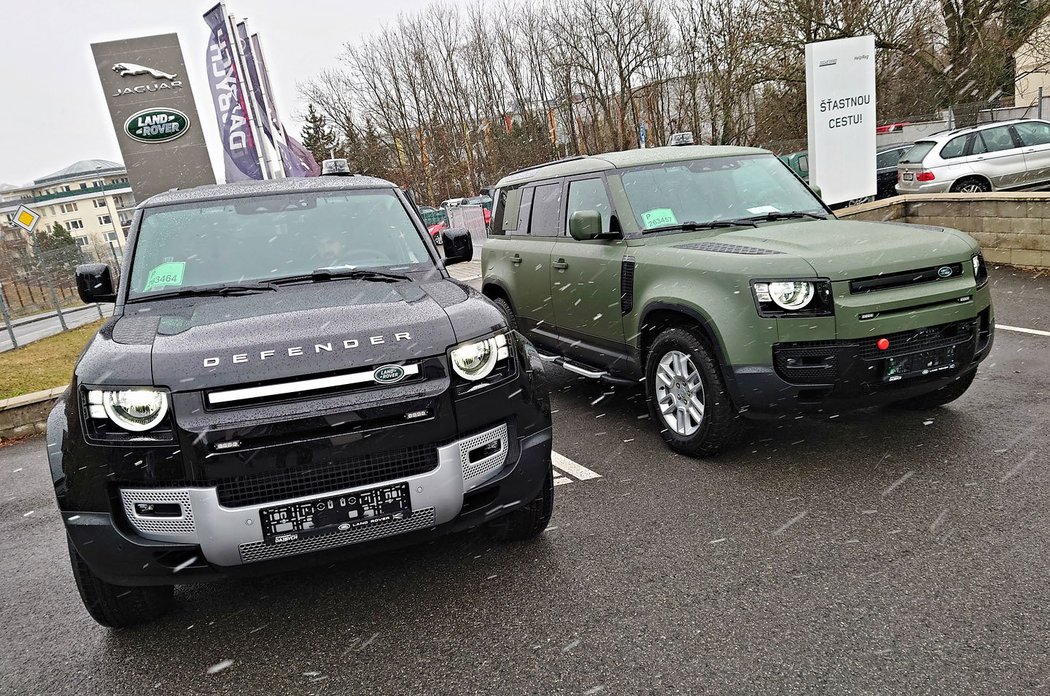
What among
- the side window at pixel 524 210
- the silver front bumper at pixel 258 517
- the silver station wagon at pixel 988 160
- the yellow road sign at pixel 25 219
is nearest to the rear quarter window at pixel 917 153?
the silver station wagon at pixel 988 160

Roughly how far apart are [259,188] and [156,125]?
22402 millimetres

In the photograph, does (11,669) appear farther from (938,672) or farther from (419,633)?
(938,672)

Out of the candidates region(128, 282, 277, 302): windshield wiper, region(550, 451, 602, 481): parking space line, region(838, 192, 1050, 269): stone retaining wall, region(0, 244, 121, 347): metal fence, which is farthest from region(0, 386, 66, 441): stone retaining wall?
region(0, 244, 121, 347): metal fence

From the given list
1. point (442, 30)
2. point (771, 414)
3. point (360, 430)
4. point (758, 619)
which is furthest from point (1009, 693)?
point (442, 30)

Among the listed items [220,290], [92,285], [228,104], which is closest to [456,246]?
[220,290]

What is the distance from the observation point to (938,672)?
2439 millimetres

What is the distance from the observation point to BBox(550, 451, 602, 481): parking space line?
4521 millimetres

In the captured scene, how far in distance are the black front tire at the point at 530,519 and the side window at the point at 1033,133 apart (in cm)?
1493

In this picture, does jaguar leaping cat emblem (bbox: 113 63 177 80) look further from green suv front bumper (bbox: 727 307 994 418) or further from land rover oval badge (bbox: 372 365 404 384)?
land rover oval badge (bbox: 372 365 404 384)

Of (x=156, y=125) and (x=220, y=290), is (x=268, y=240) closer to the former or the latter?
(x=220, y=290)

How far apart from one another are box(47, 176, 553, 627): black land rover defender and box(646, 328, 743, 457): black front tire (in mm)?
1442

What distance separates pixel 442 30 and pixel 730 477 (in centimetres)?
4773

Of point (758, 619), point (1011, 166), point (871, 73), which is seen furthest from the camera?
point (1011, 166)

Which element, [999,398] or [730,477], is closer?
[730,477]
